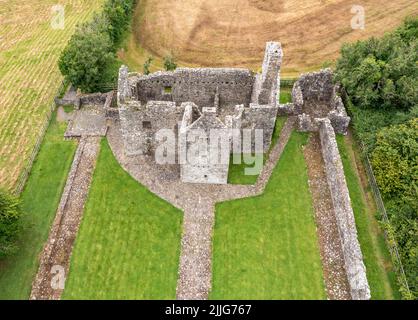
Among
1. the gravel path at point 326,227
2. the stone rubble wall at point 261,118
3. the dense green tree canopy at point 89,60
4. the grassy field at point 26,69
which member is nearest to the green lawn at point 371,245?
the gravel path at point 326,227

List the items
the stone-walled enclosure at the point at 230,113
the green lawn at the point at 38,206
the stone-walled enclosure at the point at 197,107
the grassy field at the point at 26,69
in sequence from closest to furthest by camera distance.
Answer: the green lawn at the point at 38,206 < the stone-walled enclosure at the point at 230,113 < the stone-walled enclosure at the point at 197,107 < the grassy field at the point at 26,69

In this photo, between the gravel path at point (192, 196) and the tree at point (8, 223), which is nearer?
the tree at point (8, 223)

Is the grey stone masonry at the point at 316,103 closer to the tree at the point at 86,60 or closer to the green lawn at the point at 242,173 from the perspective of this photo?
the green lawn at the point at 242,173

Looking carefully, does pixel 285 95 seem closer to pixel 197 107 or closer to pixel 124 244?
pixel 197 107

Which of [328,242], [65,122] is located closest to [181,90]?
[65,122]

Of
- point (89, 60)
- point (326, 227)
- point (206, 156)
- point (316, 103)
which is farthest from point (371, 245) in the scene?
point (89, 60)
